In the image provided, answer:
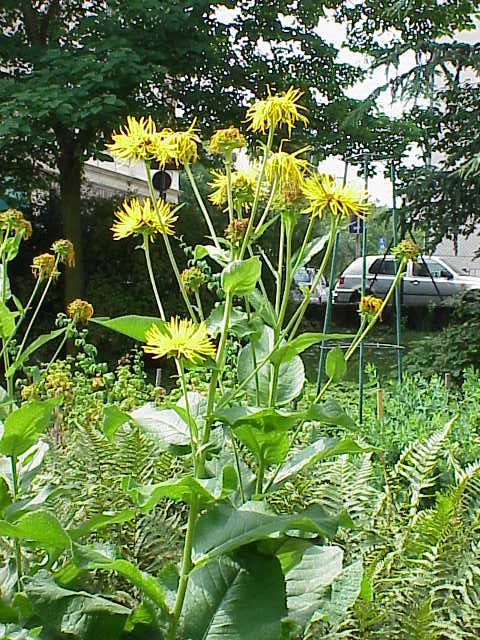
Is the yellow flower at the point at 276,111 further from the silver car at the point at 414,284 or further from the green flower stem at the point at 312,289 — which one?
the silver car at the point at 414,284

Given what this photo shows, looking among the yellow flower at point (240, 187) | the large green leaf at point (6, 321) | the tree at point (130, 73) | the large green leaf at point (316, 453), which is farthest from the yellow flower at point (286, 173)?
the tree at point (130, 73)

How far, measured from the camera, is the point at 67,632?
1072mm

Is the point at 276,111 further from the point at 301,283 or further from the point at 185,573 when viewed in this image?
the point at 185,573

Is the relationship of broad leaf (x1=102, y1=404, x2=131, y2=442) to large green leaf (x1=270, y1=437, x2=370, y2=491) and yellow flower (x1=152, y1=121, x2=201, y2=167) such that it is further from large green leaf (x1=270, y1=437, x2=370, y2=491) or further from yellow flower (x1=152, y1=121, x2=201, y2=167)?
yellow flower (x1=152, y1=121, x2=201, y2=167)

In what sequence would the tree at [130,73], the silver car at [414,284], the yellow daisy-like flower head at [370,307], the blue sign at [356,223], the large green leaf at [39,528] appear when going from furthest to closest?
the silver car at [414,284] < the tree at [130,73] < the blue sign at [356,223] < the yellow daisy-like flower head at [370,307] < the large green leaf at [39,528]

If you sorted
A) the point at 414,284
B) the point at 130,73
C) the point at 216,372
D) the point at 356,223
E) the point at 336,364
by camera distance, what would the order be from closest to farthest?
the point at 216,372, the point at 336,364, the point at 356,223, the point at 130,73, the point at 414,284

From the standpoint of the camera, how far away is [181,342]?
0.99 metres

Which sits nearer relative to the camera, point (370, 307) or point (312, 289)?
point (312, 289)

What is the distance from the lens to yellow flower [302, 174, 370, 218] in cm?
114

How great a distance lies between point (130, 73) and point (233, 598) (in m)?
6.90

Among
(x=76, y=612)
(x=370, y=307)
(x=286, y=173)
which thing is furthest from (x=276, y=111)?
(x=76, y=612)

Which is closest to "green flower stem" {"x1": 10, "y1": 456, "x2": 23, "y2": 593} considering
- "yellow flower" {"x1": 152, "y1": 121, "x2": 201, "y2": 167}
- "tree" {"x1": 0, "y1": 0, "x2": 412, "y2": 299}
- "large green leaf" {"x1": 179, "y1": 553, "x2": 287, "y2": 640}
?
"large green leaf" {"x1": 179, "y1": 553, "x2": 287, "y2": 640}

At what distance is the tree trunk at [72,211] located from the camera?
8.99 meters

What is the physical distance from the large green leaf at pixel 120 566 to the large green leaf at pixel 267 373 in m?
0.31
